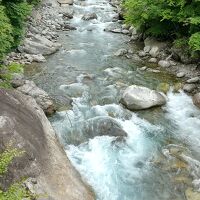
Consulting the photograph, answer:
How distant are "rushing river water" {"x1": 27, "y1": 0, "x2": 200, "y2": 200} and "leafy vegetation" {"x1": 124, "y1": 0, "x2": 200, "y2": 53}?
153 cm

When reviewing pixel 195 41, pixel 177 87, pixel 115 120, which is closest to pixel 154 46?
pixel 195 41

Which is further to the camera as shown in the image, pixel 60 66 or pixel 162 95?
pixel 60 66

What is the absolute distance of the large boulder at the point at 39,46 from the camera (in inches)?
667

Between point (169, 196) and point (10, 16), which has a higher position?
point (10, 16)

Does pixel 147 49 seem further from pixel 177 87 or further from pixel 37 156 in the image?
pixel 37 156

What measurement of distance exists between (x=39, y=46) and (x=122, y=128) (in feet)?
25.6

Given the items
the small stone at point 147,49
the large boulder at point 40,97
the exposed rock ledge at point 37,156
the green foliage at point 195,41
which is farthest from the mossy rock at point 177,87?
the exposed rock ledge at point 37,156

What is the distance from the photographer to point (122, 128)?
37.2 ft

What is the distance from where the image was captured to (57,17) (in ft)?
76.6

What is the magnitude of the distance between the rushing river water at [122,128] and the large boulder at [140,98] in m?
0.27

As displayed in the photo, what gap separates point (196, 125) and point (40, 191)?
Answer: 6607mm

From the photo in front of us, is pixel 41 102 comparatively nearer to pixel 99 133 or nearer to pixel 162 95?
pixel 99 133

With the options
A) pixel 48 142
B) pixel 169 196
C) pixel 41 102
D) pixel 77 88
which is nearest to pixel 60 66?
pixel 77 88

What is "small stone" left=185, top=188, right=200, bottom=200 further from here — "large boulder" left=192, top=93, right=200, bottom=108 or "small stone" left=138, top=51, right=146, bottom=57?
"small stone" left=138, top=51, right=146, bottom=57
